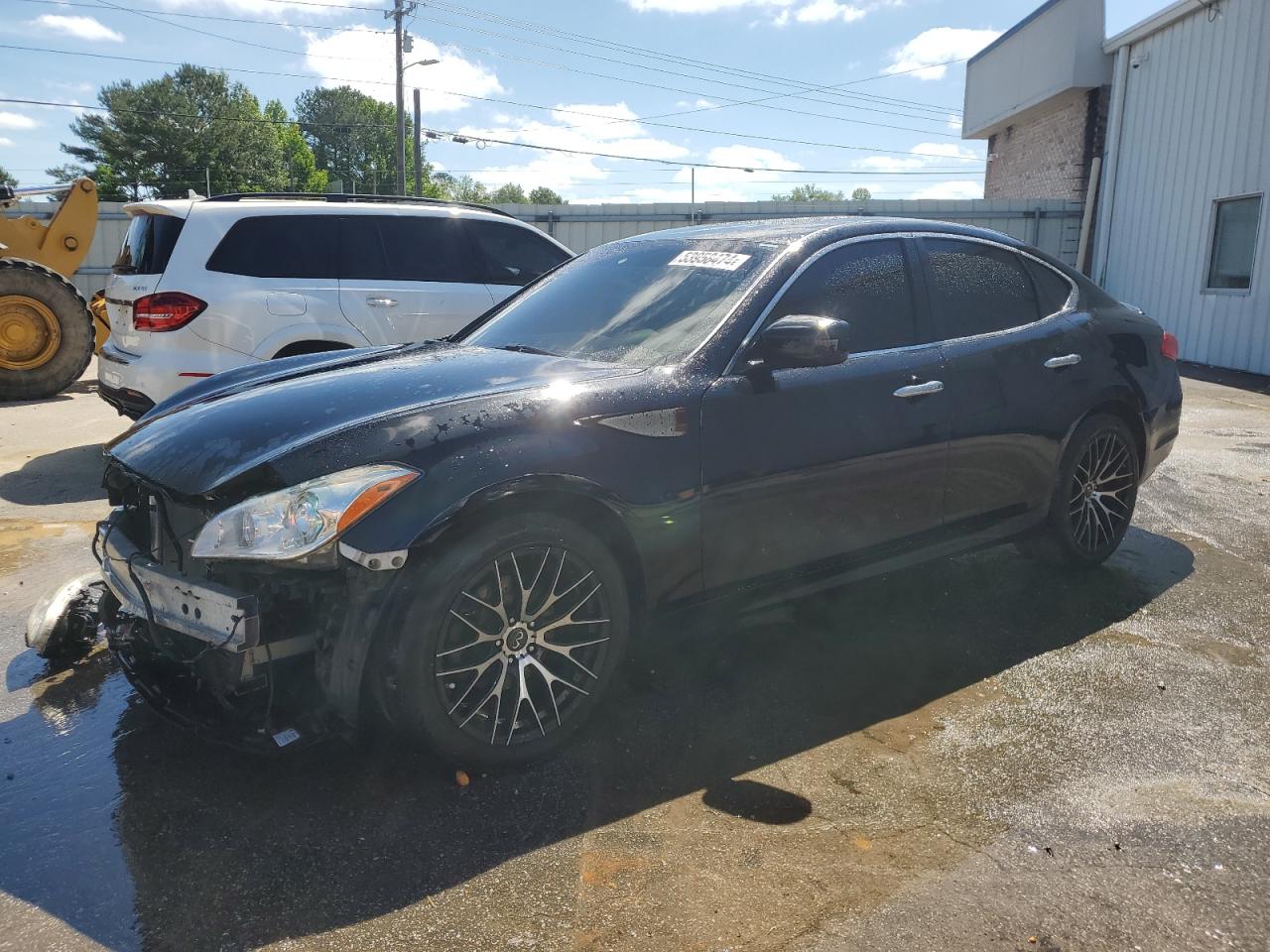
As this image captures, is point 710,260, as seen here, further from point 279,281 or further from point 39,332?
point 39,332

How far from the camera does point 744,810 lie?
2746 millimetres

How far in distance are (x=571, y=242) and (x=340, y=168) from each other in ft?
290

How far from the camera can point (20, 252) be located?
12.1 meters

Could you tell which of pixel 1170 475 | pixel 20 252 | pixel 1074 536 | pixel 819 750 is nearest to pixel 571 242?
pixel 20 252

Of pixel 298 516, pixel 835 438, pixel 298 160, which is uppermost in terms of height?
pixel 298 160

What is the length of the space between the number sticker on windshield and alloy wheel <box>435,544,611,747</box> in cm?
140

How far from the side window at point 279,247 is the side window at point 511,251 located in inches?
45.2

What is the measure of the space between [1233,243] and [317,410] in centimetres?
1511

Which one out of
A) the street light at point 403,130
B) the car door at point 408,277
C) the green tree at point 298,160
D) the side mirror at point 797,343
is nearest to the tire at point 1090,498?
the side mirror at point 797,343

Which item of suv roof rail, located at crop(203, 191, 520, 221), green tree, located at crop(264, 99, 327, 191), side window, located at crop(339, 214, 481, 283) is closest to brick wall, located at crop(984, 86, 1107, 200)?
suv roof rail, located at crop(203, 191, 520, 221)

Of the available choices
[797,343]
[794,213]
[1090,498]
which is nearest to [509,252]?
[1090,498]

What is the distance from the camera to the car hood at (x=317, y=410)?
2.78 m

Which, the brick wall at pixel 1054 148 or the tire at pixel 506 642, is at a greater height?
the brick wall at pixel 1054 148

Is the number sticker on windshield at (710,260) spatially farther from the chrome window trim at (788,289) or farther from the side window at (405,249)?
the side window at (405,249)
